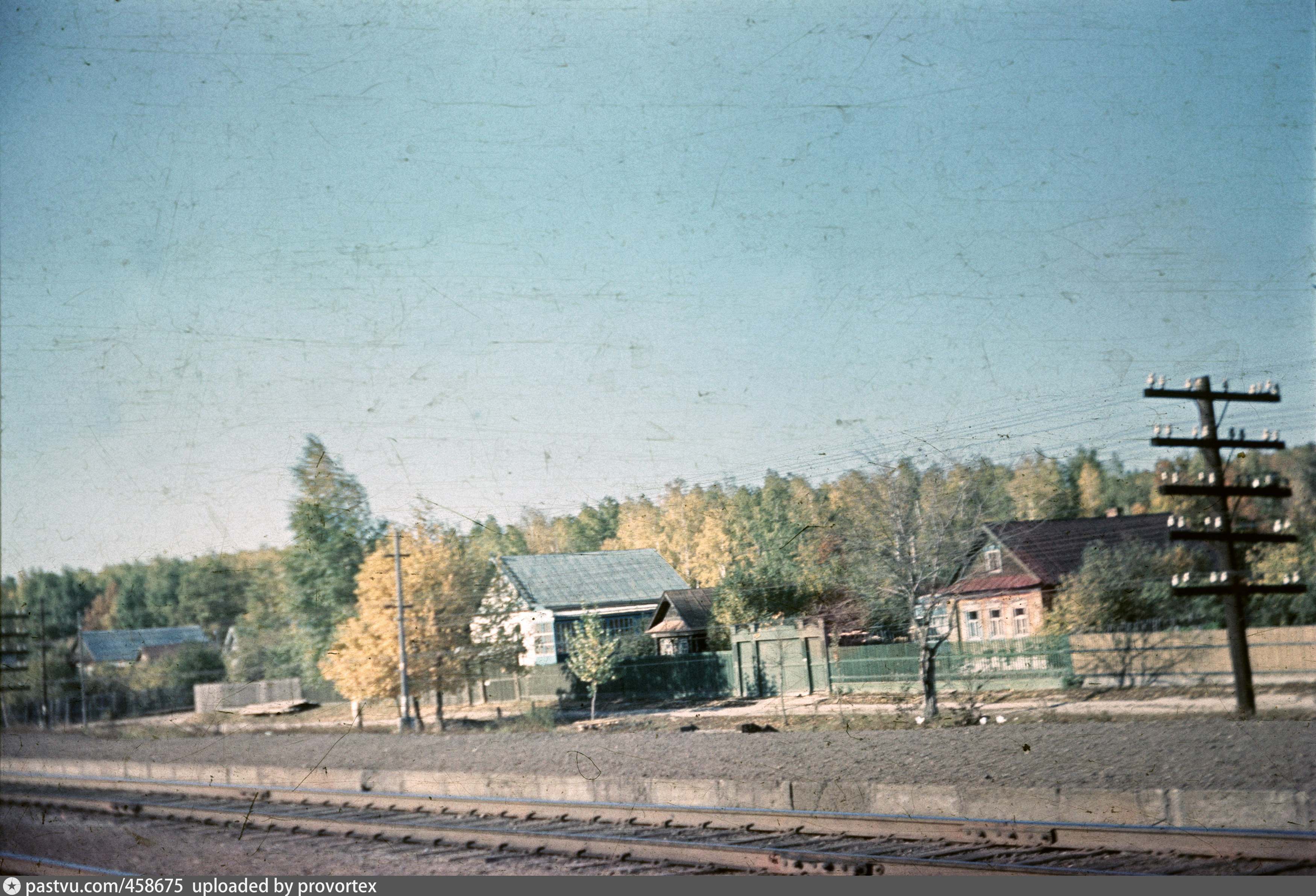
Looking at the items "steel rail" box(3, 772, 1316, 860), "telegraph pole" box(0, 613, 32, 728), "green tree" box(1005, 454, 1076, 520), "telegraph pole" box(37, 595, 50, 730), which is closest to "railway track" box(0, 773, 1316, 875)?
"steel rail" box(3, 772, 1316, 860)

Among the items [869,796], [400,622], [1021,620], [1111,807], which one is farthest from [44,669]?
[1111,807]

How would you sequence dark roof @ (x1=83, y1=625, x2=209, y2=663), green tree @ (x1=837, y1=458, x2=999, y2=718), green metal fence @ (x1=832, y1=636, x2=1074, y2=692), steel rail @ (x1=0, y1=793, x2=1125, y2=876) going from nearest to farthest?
steel rail @ (x1=0, y1=793, x2=1125, y2=876)
green tree @ (x1=837, y1=458, x2=999, y2=718)
green metal fence @ (x1=832, y1=636, x2=1074, y2=692)
dark roof @ (x1=83, y1=625, x2=209, y2=663)

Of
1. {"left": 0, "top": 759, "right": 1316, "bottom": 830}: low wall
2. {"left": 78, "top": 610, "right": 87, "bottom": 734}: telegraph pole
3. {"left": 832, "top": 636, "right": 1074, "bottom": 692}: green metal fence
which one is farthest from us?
{"left": 78, "top": 610, "right": 87, "bottom": 734}: telegraph pole

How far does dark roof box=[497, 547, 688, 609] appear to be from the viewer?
7.08m

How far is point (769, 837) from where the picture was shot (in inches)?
265

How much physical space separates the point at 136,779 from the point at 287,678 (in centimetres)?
616

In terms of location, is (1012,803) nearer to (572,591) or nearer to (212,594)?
(572,591)

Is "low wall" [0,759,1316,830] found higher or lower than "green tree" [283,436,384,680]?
lower

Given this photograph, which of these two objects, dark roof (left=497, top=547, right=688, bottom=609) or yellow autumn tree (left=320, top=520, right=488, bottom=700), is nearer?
dark roof (left=497, top=547, right=688, bottom=609)

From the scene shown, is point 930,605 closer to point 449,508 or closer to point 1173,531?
point 1173,531

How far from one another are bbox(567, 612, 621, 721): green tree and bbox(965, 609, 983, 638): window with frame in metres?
2.62

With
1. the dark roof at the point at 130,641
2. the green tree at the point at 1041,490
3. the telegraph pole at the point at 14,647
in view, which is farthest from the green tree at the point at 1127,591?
the telegraph pole at the point at 14,647

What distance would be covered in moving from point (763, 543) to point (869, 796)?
228 centimetres

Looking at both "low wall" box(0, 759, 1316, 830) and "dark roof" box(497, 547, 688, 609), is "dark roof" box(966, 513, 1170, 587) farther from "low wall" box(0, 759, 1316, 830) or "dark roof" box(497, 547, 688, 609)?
"dark roof" box(497, 547, 688, 609)
